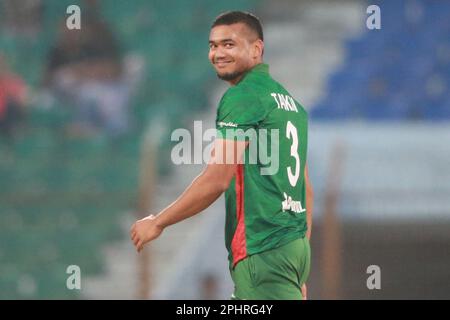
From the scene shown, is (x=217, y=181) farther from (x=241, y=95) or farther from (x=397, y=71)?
(x=397, y=71)

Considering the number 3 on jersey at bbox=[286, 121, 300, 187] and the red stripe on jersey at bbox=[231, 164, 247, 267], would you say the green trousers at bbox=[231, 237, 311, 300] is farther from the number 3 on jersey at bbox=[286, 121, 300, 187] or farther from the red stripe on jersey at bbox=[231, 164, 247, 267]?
the number 3 on jersey at bbox=[286, 121, 300, 187]

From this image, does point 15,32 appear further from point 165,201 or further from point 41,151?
point 165,201

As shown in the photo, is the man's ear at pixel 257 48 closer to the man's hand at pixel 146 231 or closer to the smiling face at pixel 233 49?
the smiling face at pixel 233 49

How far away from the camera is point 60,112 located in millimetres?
10164

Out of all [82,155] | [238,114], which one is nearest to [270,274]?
[238,114]

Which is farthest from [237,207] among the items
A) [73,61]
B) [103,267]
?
[73,61]

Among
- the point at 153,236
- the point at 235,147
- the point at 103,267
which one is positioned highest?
the point at 235,147

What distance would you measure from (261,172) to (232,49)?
17.6 inches

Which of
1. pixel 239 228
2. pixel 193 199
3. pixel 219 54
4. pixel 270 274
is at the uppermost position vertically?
pixel 219 54

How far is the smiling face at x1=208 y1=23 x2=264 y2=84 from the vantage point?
3.99 m

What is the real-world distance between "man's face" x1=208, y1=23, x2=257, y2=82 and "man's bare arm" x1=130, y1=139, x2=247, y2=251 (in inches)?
12.3

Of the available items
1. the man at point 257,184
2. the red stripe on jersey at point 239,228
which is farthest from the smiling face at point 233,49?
the red stripe on jersey at point 239,228

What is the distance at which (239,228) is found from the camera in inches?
158
